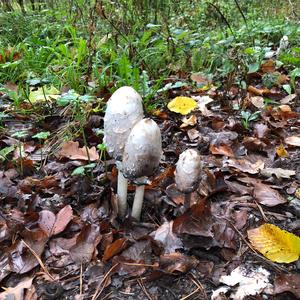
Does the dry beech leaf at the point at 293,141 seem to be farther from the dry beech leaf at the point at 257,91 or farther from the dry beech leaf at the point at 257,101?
the dry beech leaf at the point at 257,91

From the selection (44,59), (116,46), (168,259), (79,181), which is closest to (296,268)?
(168,259)

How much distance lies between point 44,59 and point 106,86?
102 cm

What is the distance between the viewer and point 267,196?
212 centimetres

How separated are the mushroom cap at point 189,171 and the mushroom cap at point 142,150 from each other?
0.37ft

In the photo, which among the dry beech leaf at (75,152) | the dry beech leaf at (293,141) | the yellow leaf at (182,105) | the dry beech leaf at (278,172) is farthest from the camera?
the yellow leaf at (182,105)

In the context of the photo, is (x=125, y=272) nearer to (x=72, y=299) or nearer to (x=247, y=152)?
(x=72, y=299)

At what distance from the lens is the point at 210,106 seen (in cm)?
329

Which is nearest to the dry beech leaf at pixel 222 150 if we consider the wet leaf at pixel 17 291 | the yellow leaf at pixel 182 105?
the yellow leaf at pixel 182 105

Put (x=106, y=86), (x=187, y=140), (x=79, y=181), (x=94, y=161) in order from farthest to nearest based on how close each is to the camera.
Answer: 1. (x=106, y=86)
2. (x=187, y=140)
3. (x=94, y=161)
4. (x=79, y=181)

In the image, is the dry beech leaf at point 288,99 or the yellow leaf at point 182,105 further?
the dry beech leaf at point 288,99

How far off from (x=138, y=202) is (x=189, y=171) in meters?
0.34

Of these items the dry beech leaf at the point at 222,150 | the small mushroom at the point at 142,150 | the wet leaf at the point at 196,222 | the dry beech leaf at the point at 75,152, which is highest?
the small mushroom at the point at 142,150

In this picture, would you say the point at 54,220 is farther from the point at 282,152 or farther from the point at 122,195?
the point at 282,152

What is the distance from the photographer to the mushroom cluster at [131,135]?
1.63 meters
